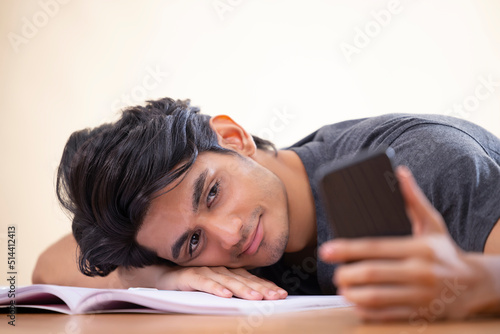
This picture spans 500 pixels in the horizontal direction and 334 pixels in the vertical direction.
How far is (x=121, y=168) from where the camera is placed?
1113 millimetres

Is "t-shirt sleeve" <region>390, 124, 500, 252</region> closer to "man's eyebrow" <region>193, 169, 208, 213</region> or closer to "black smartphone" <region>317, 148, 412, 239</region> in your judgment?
"black smartphone" <region>317, 148, 412, 239</region>

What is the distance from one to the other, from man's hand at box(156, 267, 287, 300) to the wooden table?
23 cm

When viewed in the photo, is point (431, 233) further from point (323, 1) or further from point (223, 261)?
point (323, 1)

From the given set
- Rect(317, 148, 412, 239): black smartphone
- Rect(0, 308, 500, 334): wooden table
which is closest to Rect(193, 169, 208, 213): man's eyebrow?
Rect(0, 308, 500, 334): wooden table

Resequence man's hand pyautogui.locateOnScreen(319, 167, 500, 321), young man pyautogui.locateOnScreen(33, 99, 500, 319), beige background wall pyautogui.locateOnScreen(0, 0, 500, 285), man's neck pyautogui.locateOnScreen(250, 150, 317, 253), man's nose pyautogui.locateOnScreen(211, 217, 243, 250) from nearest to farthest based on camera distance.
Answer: man's hand pyautogui.locateOnScreen(319, 167, 500, 321) → young man pyautogui.locateOnScreen(33, 99, 500, 319) → man's nose pyautogui.locateOnScreen(211, 217, 243, 250) → man's neck pyautogui.locateOnScreen(250, 150, 317, 253) → beige background wall pyautogui.locateOnScreen(0, 0, 500, 285)

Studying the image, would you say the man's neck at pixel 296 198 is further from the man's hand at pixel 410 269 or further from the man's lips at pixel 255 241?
the man's hand at pixel 410 269

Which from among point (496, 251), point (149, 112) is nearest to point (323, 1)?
point (149, 112)

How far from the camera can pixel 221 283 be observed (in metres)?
1.06

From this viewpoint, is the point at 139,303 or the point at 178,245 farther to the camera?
the point at 178,245

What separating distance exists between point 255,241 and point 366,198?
24.2 inches

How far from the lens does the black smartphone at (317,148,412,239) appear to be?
0.52 meters

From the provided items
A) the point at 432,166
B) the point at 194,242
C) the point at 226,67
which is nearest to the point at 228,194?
the point at 194,242

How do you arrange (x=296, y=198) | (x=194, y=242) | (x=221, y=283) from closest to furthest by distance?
(x=221, y=283) < (x=194, y=242) < (x=296, y=198)

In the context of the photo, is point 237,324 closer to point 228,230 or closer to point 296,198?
point 228,230
